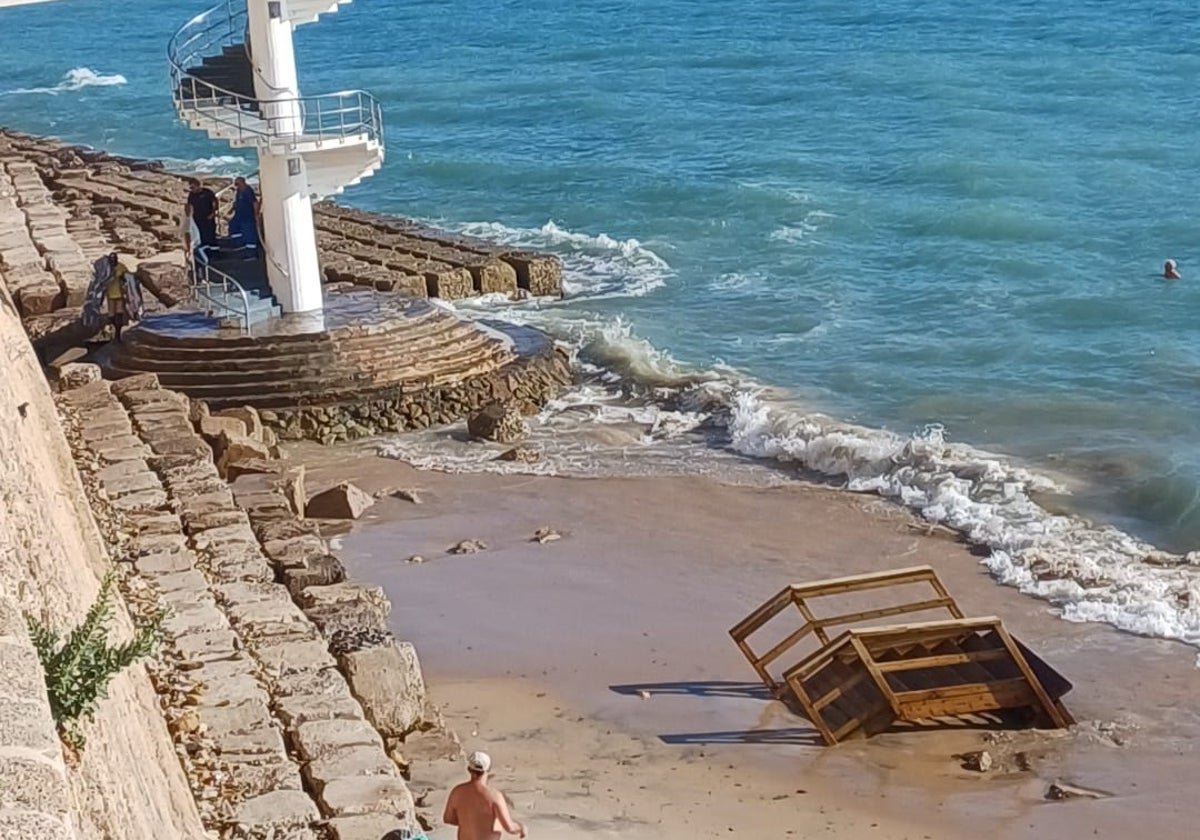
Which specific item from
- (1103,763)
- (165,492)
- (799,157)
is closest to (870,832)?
(1103,763)

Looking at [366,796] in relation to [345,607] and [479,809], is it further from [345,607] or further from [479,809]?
[345,607]

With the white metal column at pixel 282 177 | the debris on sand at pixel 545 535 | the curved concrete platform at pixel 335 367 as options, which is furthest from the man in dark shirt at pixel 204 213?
the debris on sand at pixel 545 535

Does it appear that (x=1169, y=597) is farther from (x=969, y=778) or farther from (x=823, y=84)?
(x=823, y=84)

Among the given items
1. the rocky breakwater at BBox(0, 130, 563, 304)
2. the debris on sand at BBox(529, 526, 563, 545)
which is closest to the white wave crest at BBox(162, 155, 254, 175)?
the rocky breakwater at BBox(0, 130, 563, 304)

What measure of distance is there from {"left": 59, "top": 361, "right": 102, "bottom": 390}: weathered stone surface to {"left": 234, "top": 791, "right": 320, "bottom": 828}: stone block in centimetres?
929

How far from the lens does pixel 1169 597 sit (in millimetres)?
15859

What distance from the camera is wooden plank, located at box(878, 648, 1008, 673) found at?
1286cm

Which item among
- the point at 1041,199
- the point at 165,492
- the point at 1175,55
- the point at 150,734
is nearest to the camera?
the point at 150,734

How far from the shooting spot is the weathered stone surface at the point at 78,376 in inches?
699

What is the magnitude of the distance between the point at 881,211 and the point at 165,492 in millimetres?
23722

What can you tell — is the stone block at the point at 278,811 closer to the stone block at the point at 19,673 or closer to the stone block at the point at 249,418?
the stone block at the point at 19,673

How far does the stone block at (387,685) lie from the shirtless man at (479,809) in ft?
6.11

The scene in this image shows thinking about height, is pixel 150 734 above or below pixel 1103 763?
above

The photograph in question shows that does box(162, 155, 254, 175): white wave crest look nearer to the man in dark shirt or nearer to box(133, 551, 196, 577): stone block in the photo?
the man in dark shirt
